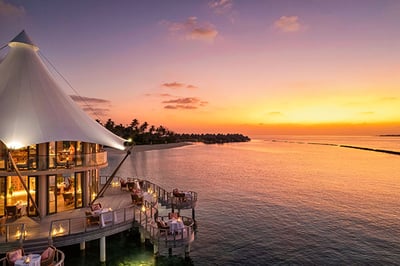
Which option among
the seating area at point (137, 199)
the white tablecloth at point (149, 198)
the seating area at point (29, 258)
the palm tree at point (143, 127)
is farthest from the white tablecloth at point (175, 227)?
the palm tree at point (143, 127)

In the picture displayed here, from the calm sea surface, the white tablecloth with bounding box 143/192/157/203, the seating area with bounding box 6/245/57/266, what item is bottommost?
the calm sea surface

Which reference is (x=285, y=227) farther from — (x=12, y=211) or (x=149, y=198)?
(x=12, y=211)

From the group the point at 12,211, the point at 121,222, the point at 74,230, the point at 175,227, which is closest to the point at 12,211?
the point at 12,211

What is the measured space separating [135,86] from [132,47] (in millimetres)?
39172

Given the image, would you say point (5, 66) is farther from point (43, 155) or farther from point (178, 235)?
point (178, 235)

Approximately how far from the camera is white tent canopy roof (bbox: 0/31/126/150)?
54.4 ft

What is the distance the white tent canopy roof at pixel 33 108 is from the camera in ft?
54.4

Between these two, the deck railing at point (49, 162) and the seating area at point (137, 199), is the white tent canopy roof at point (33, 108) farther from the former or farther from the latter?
the seating area at point (137, 199)

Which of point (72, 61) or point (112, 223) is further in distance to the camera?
point (72, 61)

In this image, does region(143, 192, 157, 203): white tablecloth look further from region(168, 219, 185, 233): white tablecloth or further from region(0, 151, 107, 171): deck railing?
region(168, 219, 185, 233): white tablecloth

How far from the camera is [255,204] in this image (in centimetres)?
3409

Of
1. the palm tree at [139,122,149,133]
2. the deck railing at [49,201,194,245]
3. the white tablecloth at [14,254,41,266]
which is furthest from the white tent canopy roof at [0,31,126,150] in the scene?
the palm tree at [139,122,149,133]

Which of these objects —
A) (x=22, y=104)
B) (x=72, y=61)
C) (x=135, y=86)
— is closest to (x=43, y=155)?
(x=22, y=104)

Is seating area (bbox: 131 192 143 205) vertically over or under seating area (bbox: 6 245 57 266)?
over
